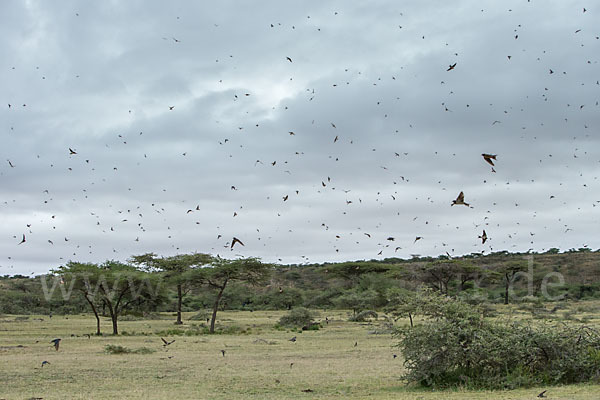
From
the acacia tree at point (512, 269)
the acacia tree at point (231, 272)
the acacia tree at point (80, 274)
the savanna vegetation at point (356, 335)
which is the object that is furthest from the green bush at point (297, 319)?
the acacia tree at point (512, 269)

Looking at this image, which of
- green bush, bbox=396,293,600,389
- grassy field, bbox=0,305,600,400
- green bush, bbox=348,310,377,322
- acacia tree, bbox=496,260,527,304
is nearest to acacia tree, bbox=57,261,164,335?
grassy field, bbox=0,305,600,400

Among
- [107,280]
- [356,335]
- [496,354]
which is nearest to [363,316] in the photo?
[356,335]

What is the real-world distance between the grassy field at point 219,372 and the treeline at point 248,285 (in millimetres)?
10847

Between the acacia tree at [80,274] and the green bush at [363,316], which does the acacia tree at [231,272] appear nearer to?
the acacia tree at [80,274]

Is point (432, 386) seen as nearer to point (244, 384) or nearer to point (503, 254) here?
point (244, 384)

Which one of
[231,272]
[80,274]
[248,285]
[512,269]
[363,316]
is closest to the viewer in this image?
[80,274]

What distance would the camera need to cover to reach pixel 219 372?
1995 cm

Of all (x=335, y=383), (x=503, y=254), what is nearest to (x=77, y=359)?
(x=335, y=383)

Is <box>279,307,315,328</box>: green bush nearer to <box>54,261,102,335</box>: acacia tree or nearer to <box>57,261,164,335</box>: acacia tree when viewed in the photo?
<box>57,261,164,335</box>: acacia tree

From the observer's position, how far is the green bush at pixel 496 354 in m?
15.1

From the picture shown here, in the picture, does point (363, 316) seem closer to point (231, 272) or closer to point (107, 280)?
point (231, 272)

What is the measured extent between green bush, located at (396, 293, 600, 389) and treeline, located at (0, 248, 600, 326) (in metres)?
20.4

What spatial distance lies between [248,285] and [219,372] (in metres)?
54.5

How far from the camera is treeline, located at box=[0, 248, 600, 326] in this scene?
44750 mm
